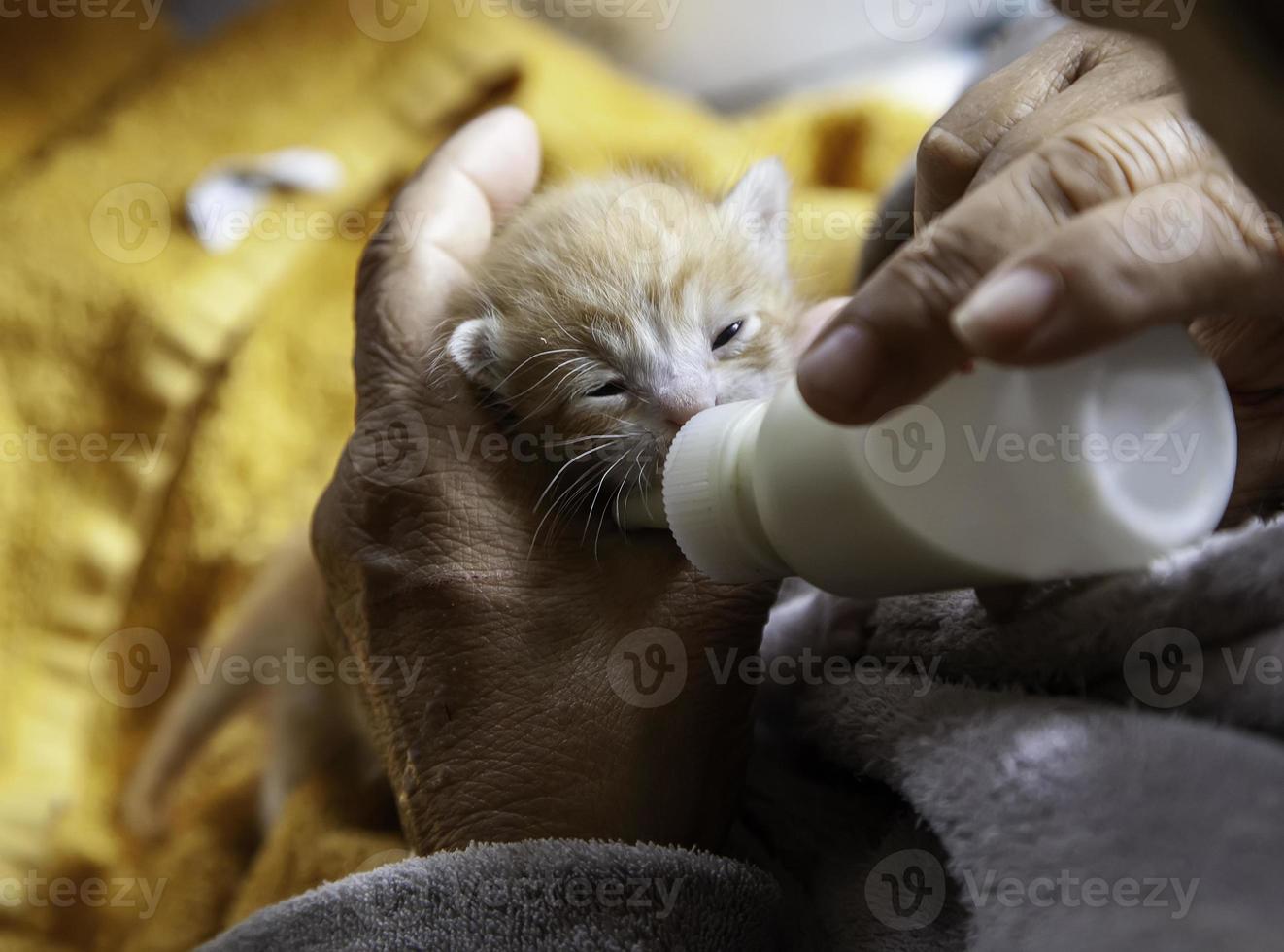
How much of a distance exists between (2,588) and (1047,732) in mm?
1732

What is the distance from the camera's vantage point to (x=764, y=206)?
1286 millimetres

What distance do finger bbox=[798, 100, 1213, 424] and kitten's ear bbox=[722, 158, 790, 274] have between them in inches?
26.2

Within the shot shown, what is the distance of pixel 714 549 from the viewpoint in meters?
0.73

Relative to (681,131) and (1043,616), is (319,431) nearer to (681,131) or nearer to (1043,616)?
(681,131)

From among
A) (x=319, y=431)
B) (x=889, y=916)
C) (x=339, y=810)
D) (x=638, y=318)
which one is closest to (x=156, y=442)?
(x=319, y=431)

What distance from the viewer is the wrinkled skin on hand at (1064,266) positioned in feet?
1.67
